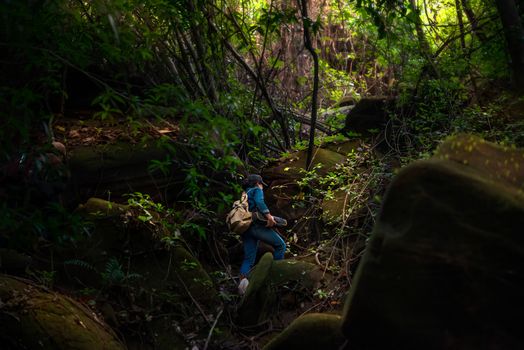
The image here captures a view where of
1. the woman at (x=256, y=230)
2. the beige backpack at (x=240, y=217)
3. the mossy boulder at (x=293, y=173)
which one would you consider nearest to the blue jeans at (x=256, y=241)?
the woman at (x=256, y=230)

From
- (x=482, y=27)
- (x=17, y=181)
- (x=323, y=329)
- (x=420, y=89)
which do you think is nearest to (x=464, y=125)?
(x=420, y=89)

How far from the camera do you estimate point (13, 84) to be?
404 cm

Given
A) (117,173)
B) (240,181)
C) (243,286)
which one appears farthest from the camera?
(240,181)

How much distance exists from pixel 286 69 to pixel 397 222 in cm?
927

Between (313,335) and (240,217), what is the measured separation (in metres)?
3.13

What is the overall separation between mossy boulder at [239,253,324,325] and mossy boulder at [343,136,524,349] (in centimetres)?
355

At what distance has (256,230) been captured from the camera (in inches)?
302

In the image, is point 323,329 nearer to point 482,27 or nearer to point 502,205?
point 502,205

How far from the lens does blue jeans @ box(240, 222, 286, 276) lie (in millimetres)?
7652

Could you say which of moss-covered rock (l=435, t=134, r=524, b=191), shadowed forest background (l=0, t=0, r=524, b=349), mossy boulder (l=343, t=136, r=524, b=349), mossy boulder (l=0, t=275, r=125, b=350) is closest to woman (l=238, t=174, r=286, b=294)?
shadowed forest background (l=0, t=0, r=524, b=349)

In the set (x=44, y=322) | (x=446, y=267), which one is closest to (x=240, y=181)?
(x=44, y=322)

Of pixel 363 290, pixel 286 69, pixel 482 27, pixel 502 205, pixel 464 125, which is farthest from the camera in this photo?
pixel 286 69

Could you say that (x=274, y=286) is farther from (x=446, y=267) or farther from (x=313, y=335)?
(x=446, y=267)

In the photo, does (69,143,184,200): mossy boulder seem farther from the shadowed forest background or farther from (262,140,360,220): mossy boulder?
(262,140,360,220): mossy boulder
